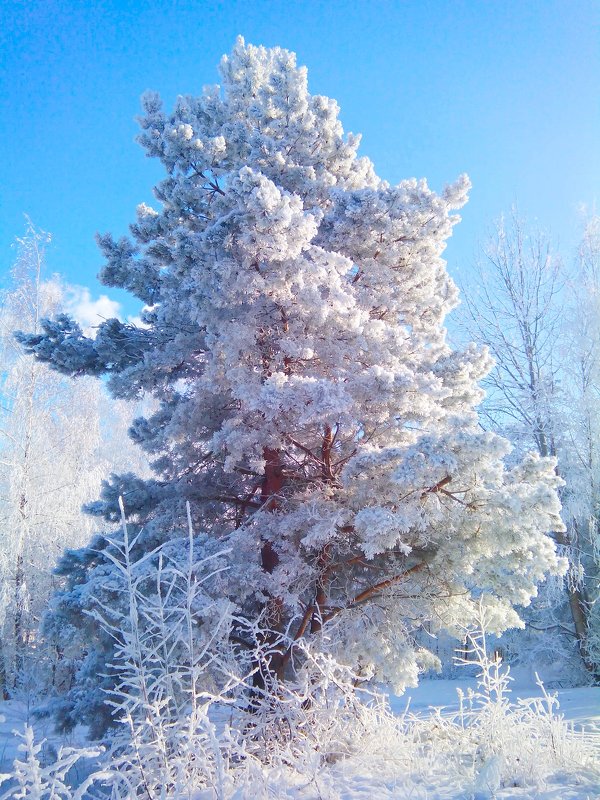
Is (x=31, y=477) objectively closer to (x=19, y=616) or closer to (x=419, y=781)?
(x=19, y=616)

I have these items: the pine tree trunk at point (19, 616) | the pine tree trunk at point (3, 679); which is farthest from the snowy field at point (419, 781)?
the pine tree trunk at point (3, 679)

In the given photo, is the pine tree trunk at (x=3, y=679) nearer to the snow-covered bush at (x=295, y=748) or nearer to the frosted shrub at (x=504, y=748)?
the snow-covered bush at (x=295, y=748)

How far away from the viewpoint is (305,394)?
559 centimetres

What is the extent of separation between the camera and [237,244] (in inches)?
235

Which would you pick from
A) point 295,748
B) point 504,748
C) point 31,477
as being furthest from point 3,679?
point 504,748

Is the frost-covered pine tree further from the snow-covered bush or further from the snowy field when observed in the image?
the snowy field

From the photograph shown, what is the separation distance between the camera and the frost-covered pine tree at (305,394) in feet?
17.8

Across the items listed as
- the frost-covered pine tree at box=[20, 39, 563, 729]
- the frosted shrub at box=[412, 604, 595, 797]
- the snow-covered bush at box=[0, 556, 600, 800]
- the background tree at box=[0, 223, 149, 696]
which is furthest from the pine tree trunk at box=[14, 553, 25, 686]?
the frosted shrub at box=[412, 604, 595, 797]

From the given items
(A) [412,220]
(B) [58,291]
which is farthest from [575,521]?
(B) [58,291]

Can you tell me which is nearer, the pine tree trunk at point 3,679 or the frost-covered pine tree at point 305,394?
the frost-covered pine tree at point 305,394

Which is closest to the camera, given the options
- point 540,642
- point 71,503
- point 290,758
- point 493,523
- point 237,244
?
point 290,758

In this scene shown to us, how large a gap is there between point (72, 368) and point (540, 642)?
13.5 metres

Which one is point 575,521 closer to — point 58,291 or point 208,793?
point 208,793

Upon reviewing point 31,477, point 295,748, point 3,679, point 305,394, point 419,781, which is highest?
point 31,477
